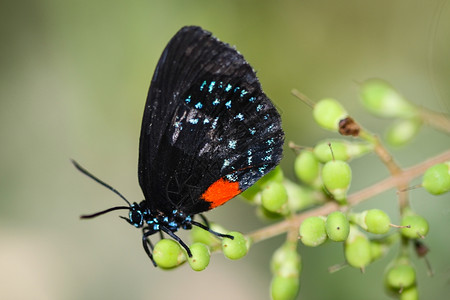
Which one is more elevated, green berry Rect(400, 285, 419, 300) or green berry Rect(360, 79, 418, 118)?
green berry Rect(360, 79, 418, 118)

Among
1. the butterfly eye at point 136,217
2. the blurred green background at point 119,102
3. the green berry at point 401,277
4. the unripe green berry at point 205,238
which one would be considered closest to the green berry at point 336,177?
the green berry at point 401,277

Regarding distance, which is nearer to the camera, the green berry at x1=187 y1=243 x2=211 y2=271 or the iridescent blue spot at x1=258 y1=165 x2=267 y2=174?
the green berry at x1=187 y1=243 x2=211 y2=271

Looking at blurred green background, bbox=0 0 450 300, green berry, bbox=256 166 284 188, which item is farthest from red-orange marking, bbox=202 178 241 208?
blurred green background, bbox=0 0 450 300

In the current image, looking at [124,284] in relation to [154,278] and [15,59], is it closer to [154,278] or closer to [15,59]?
[154,278]

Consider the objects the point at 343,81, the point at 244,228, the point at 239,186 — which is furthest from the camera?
the point at 244,228

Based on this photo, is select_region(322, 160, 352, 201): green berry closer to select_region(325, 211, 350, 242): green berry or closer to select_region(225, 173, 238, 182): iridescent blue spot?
select_region(325, 211, 350, 242): green berry

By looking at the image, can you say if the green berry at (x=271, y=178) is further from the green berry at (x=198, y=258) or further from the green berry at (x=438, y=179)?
the green berry at (x=438, y=179)

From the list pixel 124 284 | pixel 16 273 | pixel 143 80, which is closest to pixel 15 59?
pixel 143 80
